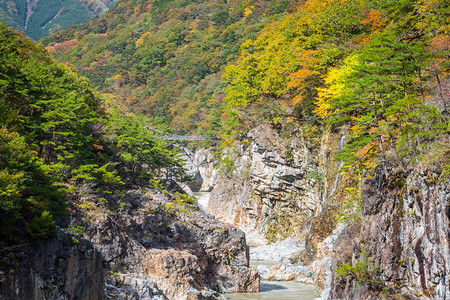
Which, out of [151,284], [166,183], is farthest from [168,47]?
[151,284]

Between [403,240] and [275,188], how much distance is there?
Answer: 67.9ft

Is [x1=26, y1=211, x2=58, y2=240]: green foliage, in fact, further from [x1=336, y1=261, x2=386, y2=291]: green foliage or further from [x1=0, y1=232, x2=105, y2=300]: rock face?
[x1=336, y1=261, x2=386, y2=291]: green foliage

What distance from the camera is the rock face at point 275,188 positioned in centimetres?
3039

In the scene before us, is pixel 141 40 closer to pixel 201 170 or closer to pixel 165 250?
pixel 201 170

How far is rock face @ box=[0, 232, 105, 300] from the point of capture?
10656 mm

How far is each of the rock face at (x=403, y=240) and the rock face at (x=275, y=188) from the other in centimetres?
1580

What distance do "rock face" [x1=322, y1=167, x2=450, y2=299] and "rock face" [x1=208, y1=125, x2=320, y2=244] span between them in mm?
15804

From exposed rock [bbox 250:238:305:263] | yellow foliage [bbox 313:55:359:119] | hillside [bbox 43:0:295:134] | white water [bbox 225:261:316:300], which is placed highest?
hillside [bbox 43:0:295:134]

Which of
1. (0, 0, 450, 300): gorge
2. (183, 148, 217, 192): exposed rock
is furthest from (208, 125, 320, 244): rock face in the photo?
(183, 148, 217, 192): exposed rock

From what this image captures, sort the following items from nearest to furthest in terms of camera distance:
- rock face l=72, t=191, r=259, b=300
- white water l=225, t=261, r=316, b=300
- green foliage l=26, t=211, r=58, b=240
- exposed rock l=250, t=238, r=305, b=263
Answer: green foliage l=26, t=211, r=58, b=240 < rock face l=72, t=191, r=259, b=300 < white water l=225, t=261, r=316, b=300 < exposed rock l=250, t=238, r=305, b=263

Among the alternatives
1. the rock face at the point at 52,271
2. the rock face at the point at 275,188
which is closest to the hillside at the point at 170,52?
the rock face at the point at 275,188

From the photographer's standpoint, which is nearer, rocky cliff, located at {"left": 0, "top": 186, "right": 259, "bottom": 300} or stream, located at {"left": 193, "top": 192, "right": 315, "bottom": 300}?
rocky cliff, located at {"left": 0, "top": 186, "right": 259, "bottom": 300}

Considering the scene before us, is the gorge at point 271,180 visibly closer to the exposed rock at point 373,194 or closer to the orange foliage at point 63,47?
the exposed rock at point 373,194

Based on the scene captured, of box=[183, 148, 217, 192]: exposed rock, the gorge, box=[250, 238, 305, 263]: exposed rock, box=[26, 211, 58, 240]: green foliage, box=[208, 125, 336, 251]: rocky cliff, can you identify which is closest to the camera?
the gorge
